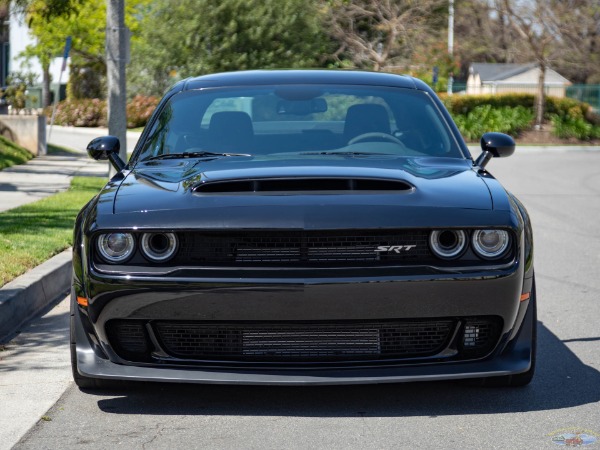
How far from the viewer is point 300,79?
6.38m

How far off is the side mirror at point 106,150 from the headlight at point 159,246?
158cm

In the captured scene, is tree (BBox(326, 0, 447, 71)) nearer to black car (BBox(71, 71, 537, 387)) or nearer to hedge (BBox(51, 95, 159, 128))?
hedge (BBox(51, 95, 159, 128))

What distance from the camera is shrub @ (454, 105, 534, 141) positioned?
38125 mm

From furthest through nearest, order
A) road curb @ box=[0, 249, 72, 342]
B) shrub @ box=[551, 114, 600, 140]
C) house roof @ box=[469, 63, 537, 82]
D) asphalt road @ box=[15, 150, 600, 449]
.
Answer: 1. house roof @ box=[469, 63, 537, 82]
2. shrub @ box=[551, 114, 600, 140]
3. road curb @ box=[0, 249, 72, 342]
4. asphalt road @ box=[15, 150, 600, 449]

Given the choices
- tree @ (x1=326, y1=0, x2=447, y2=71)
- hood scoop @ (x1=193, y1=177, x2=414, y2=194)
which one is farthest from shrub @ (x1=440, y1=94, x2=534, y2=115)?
hood scoop @ (x1=193, y1=177, x2=414, y2=194)

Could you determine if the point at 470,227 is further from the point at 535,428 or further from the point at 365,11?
the point at 365,11

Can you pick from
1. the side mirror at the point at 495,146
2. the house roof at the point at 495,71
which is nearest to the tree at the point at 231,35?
the side mirror at the point at 495,146

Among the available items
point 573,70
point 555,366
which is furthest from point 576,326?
point 573,70

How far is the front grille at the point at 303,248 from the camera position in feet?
14.8

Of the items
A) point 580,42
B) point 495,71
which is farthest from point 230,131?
point 495,71

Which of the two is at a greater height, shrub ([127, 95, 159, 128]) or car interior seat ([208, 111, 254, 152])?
car interior seat ([208, 111, 254, 152])

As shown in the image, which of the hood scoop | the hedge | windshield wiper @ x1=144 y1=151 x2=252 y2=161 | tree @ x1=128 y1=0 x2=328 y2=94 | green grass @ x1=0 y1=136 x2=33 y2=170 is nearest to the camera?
the hood scoop

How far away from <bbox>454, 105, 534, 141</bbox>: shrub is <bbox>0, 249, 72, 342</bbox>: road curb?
30.3 meters

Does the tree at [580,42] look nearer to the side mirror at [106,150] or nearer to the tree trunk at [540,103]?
the tree trunk at [540,103]
